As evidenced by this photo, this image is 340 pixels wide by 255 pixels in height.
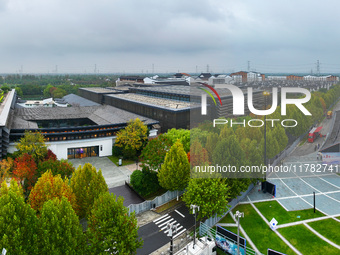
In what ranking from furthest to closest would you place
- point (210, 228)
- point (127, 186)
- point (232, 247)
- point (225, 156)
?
point (127, 186)
point (225, 156)
point (210, 228)
point (232, 247)

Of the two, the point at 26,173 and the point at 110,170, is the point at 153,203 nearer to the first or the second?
the point at 110,170

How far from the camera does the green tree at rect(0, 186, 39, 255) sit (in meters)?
17.4

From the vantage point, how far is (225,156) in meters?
35.2

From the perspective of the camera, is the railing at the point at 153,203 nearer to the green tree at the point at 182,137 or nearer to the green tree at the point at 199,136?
the green tree at the point at 182,137

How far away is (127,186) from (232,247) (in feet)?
72.1

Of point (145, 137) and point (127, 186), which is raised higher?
point (145, 137)

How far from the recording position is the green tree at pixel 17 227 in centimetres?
1739

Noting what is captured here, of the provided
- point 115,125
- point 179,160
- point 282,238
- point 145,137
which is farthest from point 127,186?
point 282,238

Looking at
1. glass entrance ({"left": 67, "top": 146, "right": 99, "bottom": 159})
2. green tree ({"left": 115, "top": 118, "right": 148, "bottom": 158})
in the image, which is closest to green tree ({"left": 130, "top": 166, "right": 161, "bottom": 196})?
green tree ({"left": 115, "top": 118, "right": 148, "bottom": 158})

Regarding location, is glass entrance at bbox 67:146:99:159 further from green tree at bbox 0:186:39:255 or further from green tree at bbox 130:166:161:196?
green tree at bbox 0:186:39:255

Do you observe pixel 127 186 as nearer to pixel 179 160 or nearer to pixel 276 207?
pixel 179 160

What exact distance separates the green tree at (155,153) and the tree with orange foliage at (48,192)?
619 inches

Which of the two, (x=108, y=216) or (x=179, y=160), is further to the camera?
(x=179, y=160)

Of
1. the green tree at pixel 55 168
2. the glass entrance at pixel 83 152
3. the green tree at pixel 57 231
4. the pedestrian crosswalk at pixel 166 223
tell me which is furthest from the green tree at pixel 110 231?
the glass entrance at pixel 83 152
